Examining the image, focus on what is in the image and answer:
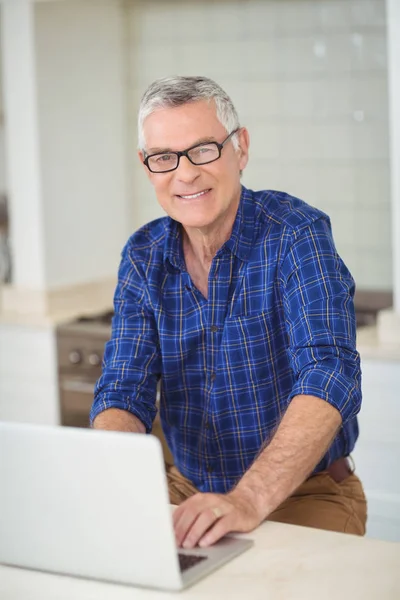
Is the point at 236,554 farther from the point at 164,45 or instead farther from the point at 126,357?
the point at 164,45

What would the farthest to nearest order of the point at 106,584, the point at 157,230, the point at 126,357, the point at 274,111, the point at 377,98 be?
1. the point at 274,111
2. the point at 377,98
3. the point at 157,230
4. the point at 126,357
5. the point at 106,584

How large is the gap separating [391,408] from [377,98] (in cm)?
125

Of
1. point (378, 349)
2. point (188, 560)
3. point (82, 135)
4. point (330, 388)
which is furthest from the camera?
point (82, 135)

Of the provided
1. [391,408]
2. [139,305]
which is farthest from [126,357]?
[391,408]

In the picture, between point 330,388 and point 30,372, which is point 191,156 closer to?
point 330,388

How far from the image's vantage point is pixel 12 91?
151 inches

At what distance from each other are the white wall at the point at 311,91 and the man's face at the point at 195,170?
1667 mm

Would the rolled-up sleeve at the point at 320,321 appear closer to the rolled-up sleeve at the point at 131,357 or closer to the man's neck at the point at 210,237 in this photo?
the man's neck at the point at 210,237

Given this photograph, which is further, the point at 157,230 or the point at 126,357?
the point at 157,230

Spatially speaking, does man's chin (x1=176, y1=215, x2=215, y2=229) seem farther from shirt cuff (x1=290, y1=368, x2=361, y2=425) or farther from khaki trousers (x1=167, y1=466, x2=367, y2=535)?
khaki trousers (x1=167, y1=466, x2=367, y2=535)

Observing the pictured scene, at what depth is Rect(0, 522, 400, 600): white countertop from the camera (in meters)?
1.28

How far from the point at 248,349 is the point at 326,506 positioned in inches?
14.4

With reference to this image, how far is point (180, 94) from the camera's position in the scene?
6.32 feet

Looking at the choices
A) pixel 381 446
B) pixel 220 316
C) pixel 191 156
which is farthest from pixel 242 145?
pixel 381 446
